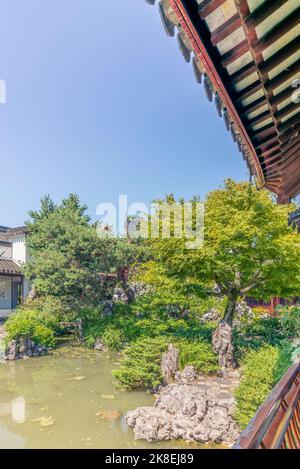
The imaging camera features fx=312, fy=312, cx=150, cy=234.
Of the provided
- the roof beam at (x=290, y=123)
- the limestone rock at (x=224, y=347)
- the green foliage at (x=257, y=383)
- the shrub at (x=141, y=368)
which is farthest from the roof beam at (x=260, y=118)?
the limestone rock at (x=224, y=347)

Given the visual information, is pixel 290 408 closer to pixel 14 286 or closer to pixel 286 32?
pixel 286 32

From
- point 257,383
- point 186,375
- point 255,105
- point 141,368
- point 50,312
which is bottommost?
point 186,375

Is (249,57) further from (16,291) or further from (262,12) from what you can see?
(16,291)

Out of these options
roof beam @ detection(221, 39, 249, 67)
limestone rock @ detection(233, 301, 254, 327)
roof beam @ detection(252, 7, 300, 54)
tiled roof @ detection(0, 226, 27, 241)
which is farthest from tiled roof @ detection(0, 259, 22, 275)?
roof beam @ detection(252, 7, 300, 54)

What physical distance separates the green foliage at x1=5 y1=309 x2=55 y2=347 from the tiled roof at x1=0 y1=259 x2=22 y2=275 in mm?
5385

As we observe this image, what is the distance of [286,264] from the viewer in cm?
871

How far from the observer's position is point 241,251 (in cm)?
895

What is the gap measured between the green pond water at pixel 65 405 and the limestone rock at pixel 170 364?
61 cm

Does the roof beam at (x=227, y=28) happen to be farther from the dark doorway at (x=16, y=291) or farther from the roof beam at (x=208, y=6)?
the dark doorway at (x=16, y=291)

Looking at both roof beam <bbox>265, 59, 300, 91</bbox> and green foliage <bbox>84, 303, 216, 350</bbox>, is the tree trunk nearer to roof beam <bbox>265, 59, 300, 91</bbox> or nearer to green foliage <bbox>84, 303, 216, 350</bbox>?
green foliage <bbox>84, 303, 216, 350</bbox>

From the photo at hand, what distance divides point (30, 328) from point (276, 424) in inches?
424

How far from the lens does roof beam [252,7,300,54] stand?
5.36ft

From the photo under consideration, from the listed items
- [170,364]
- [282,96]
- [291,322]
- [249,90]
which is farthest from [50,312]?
[282,96]
